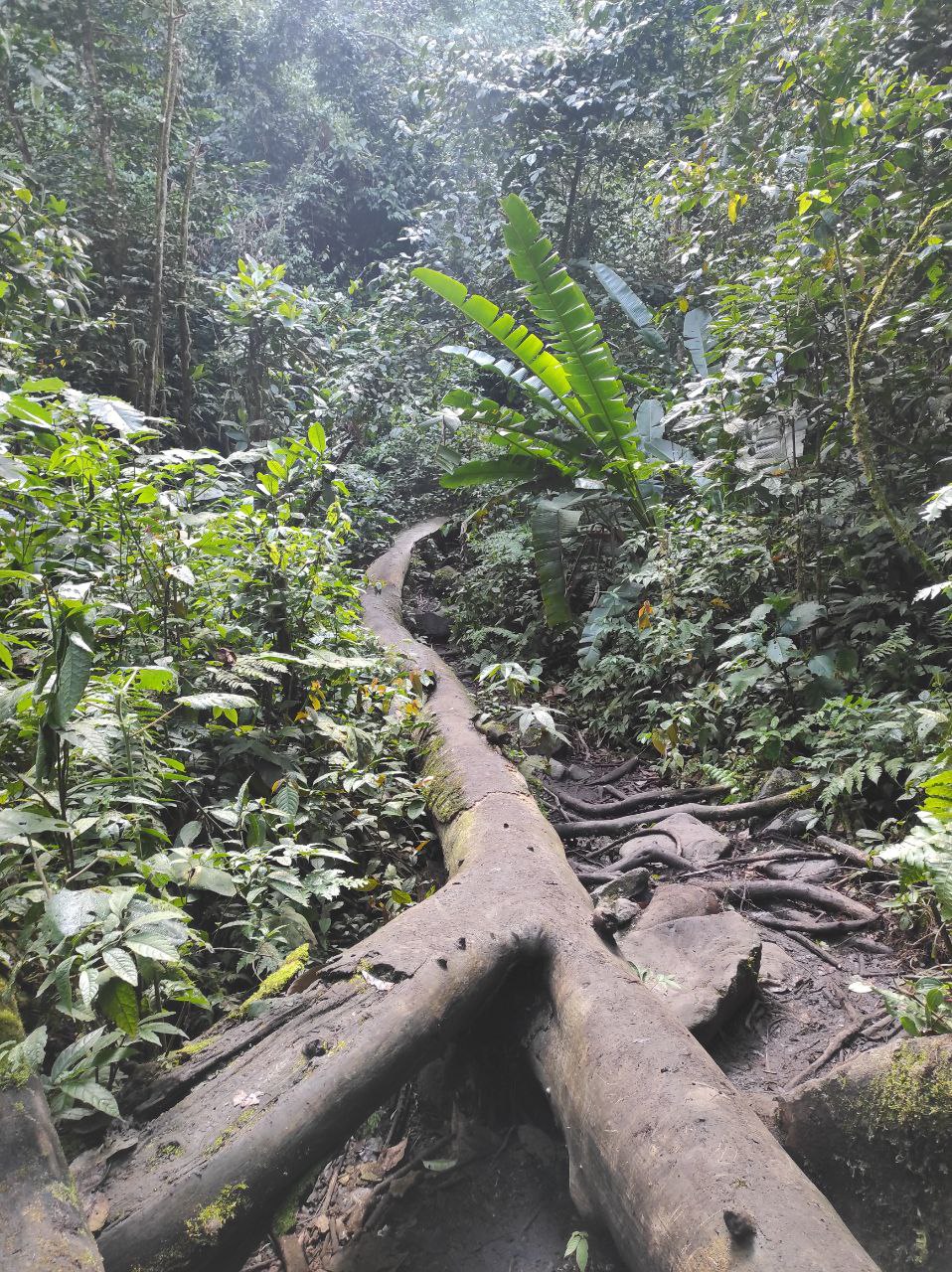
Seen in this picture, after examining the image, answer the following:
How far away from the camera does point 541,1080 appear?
6.09 feet

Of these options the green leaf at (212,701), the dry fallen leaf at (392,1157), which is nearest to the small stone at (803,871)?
the dry fallen leaf at (392,1157)

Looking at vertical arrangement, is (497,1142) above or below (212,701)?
below

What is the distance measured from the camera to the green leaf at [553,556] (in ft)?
18.9

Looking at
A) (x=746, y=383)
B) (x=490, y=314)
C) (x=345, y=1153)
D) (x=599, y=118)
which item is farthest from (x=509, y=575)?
(x=599, y=118)

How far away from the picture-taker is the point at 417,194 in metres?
14.2

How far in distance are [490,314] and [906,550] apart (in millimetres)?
3909

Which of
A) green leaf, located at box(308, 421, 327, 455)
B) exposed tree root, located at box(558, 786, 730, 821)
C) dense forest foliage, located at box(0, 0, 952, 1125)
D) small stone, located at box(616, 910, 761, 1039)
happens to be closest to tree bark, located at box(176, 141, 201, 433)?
dense forest foliage, located at box(0, 0, 952, 1125)

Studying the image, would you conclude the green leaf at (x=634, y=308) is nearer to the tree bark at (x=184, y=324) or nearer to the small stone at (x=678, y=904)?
the tree bark at (x=184, y=324)

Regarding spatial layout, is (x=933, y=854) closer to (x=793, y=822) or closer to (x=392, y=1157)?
(x=392, y=1157)

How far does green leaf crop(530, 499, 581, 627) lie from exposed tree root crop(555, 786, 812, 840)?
2.19 m

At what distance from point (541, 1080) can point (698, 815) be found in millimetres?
2009

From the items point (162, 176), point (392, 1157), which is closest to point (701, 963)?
point (392, 1157)

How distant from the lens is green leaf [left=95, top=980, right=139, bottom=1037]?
138cm

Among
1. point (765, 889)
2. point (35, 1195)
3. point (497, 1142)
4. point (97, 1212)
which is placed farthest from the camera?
point (765, 889)
